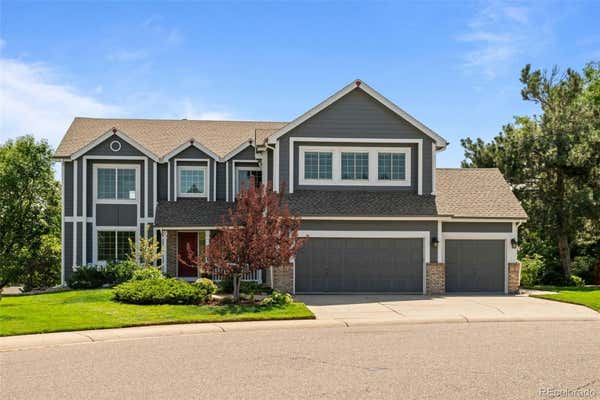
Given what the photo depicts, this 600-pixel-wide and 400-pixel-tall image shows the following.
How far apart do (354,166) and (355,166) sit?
0.04 metres

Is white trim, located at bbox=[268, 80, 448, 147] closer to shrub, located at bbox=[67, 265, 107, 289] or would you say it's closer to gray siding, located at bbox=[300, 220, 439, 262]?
gray siding, located at bbox=[300, 220, 439, 262]

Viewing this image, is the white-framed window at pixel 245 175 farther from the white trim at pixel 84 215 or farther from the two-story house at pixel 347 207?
the white trim at pixel 84 215

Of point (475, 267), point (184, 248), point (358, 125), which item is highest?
point (358, 125)

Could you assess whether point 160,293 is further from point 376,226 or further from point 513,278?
point 513,278

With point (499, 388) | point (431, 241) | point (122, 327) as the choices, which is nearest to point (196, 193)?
point (431, 241)

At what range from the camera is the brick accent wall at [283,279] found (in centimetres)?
2491

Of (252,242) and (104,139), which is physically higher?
(104,139)

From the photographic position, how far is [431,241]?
84.2 ft

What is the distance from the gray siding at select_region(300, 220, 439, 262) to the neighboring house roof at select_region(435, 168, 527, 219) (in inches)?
33.5

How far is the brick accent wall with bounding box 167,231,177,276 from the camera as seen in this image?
29359mm

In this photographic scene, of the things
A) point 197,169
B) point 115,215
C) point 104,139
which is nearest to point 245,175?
point 197,169

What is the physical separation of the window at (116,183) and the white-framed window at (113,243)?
1547 millimetres

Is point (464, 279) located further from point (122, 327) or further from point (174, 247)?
point (122, 327)

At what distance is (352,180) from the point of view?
26766mm
